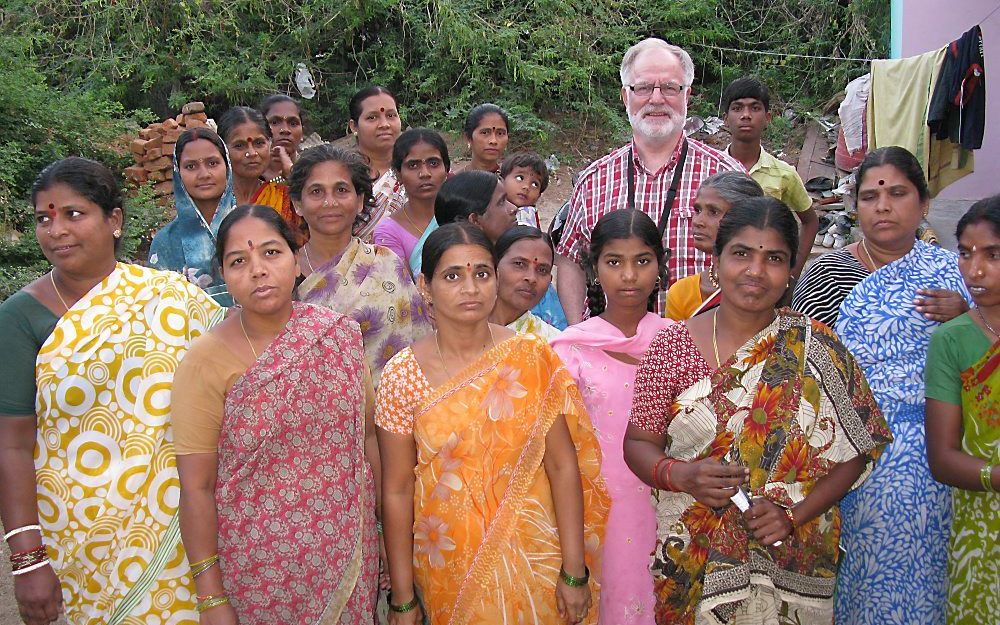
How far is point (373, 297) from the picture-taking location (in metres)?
2.96

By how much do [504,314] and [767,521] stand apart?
1.29 meters

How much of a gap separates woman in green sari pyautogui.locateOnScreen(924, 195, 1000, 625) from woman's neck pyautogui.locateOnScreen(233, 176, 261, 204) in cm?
313

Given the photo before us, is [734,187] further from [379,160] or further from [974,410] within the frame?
[379,160]

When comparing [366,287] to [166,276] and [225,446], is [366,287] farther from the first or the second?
[225,446]

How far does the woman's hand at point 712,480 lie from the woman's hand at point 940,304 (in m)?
0.90

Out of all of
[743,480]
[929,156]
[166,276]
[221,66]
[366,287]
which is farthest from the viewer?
[221,66]

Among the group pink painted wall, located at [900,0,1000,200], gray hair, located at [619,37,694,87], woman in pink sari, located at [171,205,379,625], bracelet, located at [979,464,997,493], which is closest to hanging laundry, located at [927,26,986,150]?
pink painted wall, located at [900,0,1000,200]

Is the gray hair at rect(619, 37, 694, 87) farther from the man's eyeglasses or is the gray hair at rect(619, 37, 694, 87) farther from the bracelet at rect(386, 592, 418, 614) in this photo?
the bracelet at rect(386, 592, 418, 614)

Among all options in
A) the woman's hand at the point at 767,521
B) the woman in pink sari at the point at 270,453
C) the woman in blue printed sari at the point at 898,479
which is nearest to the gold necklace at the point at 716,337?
the woman's hand at the point at 767,521

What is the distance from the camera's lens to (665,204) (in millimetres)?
3697

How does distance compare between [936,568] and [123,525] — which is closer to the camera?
[123,525]

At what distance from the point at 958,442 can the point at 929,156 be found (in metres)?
5.64

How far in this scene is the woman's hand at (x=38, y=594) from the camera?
88.6 inches

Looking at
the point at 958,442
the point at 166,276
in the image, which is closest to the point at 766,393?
the point at 958,442
